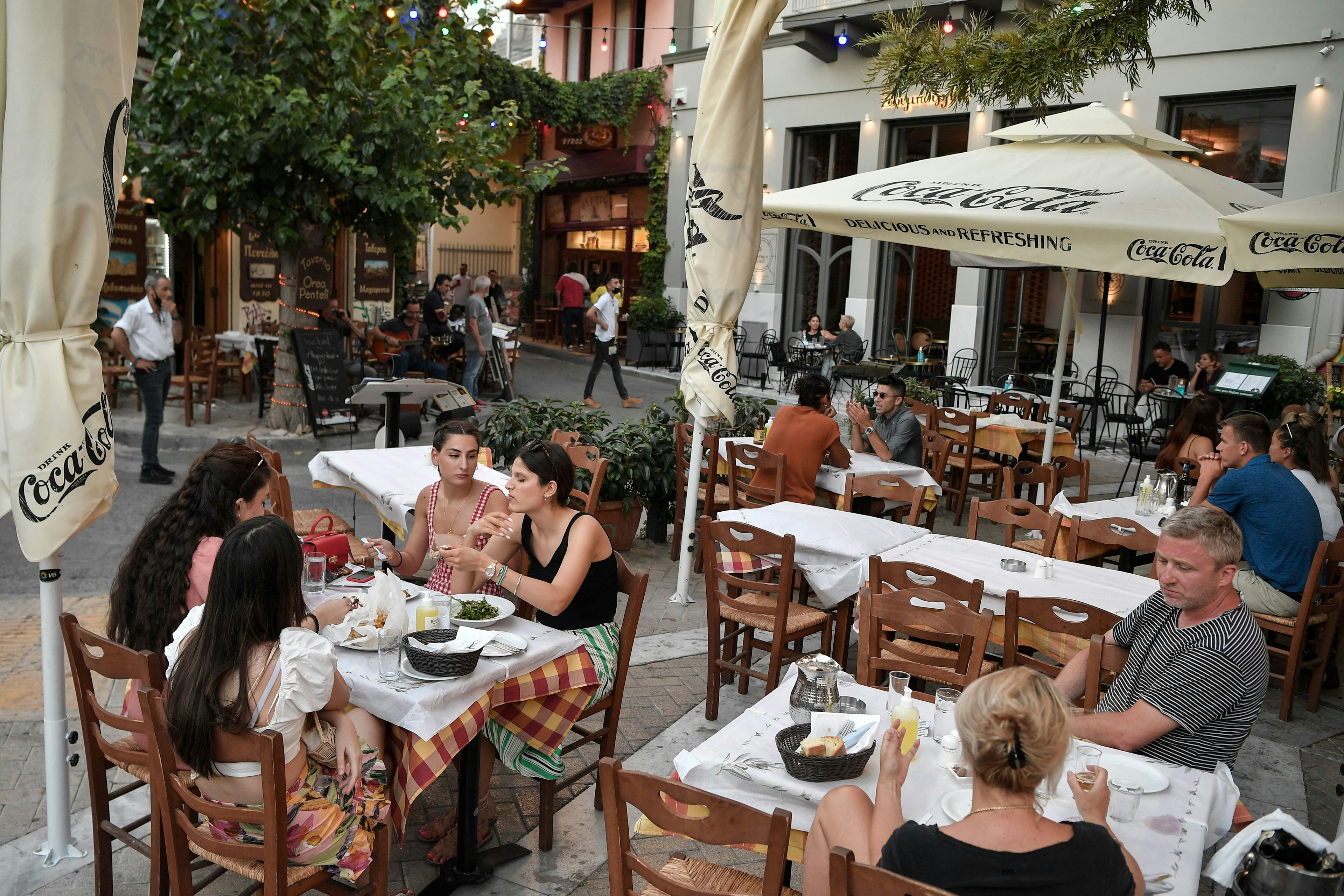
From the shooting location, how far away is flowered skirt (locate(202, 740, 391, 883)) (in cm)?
293

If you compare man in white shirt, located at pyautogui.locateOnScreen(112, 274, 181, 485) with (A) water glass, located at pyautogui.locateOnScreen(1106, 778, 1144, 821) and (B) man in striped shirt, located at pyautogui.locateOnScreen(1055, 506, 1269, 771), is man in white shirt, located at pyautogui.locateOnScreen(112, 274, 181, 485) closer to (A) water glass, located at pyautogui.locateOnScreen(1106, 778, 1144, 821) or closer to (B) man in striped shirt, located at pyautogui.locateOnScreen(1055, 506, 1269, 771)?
(B) man in striped shirt, located at pyautogui.locateOnScreen(1055, 506, 1269, 771)

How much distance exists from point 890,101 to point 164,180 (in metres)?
7.62

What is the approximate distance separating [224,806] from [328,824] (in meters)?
0.30

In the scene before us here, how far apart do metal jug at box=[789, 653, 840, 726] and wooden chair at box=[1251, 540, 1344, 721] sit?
3.25 m

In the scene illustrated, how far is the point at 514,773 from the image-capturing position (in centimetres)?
450

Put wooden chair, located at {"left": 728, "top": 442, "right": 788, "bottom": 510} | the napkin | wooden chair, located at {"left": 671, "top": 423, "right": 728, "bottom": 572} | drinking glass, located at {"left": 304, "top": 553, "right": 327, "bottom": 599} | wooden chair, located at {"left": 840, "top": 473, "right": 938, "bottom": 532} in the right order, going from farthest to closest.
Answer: wooden chair, located at {"left": 671, "top": 423, "right": 728, "bottom": 572} → wooden chair, located at {"left": 728, "top": 442, "right": 788, "bottom": 510} → wooden chair, located at {"left": 840, "top": 473, "right": 938, "bottom": 532} → drinking glass, located at {"left": 304, "top": 553, "right": 327, "bottom": 599} → the napkin

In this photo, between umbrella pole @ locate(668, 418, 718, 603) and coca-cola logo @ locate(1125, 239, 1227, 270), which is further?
umbrella pole @ locate(668, 418, 718, 603)

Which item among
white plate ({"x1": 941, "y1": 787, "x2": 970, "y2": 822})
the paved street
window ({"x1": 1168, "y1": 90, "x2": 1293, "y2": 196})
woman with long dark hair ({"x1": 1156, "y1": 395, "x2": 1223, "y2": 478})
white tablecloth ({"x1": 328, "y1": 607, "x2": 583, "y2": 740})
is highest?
window ({"x1": 1168, "y1": 90, "x2": 1293, "y2": 196})

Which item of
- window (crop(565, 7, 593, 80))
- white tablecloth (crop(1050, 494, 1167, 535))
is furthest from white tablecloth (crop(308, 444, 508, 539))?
window (crop(565, 7, 593, 80))

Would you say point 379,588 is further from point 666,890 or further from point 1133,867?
point 1133,867

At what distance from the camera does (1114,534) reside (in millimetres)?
Answer: 5512

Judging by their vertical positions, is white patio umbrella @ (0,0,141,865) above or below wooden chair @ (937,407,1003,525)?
above

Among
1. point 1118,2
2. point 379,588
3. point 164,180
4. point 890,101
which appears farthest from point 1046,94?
point 164,180

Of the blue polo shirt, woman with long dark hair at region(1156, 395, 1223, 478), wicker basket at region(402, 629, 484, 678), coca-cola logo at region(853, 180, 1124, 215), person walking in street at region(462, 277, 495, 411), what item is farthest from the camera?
person walking in street at region(462, 277, 495, 411)
